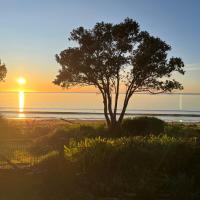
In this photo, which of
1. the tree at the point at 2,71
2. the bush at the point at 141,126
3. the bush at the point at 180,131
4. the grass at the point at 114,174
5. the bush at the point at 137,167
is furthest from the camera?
the tree at the point at 2,71

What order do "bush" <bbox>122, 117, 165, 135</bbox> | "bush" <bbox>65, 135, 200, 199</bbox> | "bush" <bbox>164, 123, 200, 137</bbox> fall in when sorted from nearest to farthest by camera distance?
"bush" <bbox>65, 135, 200, 199</bbox>
"bush" <bbox>164, 123, 200, 137</bbox>
"bush" <bbox>122, 117, 165, 135</bbox>

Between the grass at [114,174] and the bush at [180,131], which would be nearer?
the grass at [114,174]

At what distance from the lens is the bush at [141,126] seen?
31422mm

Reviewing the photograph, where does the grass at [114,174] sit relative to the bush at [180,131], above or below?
below

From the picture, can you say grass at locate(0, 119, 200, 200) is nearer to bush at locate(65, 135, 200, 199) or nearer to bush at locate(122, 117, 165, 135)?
bush at locate(65, 135, 200, 199)

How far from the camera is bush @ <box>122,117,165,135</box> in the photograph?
31422 millimetres

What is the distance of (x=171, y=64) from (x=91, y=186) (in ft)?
79.6

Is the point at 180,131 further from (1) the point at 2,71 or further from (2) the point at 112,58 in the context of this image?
(1) the point at 2,71

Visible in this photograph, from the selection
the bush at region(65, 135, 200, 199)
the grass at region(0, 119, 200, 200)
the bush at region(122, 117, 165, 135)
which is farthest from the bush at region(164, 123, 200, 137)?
the bush at region(65, 135, 200, 199)

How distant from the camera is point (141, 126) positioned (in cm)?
3275

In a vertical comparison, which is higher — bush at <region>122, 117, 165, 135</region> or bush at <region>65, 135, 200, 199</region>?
bush at <region>122, 117, 165, 135</region>

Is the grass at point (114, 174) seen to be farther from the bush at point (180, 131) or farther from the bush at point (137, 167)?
the bush at point (180, 131)

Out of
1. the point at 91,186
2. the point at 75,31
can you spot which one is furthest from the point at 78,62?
the point at 91,186

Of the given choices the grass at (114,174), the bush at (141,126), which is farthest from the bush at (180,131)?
the grass at (114,174)
